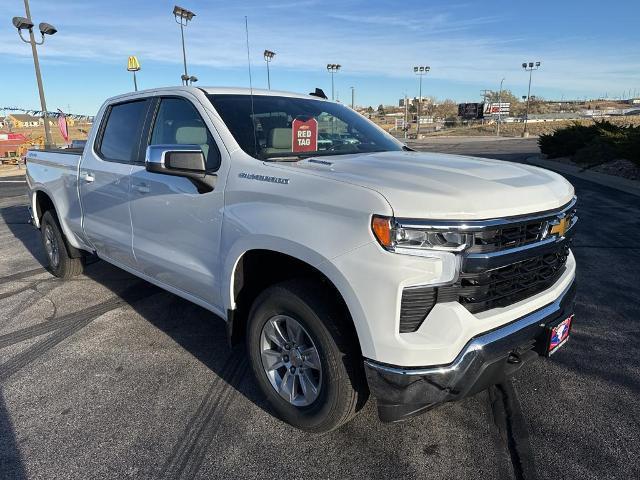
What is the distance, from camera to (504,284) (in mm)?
2332

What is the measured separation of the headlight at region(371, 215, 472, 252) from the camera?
2.14 m

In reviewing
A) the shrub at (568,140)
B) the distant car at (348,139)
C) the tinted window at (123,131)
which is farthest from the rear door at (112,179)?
the shrub at (568,140)

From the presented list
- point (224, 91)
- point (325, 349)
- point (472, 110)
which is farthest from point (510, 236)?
point (472, 110)

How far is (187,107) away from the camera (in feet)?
11.4

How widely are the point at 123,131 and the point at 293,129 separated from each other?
5.72 feet

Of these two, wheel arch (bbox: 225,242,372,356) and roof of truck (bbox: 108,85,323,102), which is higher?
roof of truck (bbox: 108,85,323,102)

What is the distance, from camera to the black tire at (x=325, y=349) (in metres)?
2.41

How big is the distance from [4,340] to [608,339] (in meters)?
4.94

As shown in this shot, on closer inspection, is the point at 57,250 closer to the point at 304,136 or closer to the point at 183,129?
the point at 183,129

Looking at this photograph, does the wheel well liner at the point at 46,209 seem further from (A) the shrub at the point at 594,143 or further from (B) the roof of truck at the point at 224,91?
(A) the shrub at the point at 594,143

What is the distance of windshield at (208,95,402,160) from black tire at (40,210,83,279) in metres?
3.09

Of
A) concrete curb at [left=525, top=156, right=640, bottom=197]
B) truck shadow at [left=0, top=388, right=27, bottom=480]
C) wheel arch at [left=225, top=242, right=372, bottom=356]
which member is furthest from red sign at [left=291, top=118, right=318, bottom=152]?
concrete curb at [left=525, top=156, right=640, bottom=197]

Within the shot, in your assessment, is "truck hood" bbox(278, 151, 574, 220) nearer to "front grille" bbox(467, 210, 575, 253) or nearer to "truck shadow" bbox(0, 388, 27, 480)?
"front grille" bbox(467, 210, 575, 253)

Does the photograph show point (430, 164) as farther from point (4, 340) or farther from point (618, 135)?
point (618, 135)
